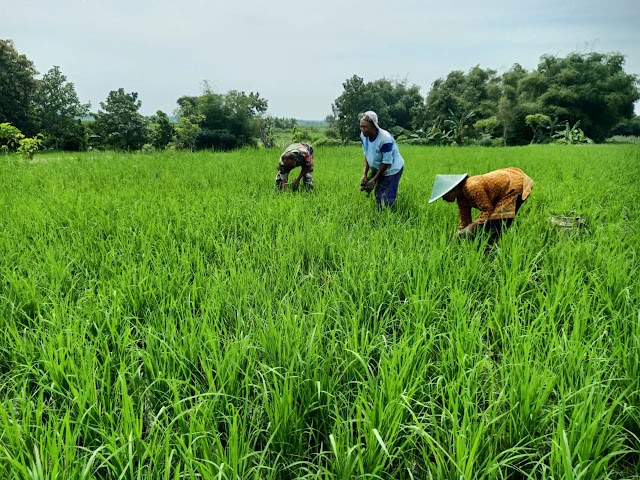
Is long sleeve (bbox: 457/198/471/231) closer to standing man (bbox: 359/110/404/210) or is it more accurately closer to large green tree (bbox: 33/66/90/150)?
standing man (bbox: 359/110/404/210)

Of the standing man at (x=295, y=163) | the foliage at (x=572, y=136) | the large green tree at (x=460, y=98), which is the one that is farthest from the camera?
the large green tree at (x=460, y=98)

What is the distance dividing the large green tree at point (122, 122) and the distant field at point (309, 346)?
18.5 metres

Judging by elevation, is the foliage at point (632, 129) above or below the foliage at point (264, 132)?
above

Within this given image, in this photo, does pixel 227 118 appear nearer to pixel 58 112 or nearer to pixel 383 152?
pixel 58 112

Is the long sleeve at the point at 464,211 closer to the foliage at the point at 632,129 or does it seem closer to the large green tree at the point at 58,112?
the large green tree at the point at 58,112

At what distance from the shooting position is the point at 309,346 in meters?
1.55

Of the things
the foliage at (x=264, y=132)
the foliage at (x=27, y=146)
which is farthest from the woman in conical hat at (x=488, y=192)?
the foliage at (x=264, y=132)

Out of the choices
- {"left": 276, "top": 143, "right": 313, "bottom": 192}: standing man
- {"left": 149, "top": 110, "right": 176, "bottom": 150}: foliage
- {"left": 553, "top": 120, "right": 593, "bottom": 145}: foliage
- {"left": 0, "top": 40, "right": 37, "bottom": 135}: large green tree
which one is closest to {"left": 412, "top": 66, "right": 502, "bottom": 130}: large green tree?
{"left": 553, "top": 120, "right": 593, "bottom": 145}: foliage

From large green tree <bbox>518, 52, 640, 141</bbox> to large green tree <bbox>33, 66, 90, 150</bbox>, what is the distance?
101ft

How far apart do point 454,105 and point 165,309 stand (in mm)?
28030

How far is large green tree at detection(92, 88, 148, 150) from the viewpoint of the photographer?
790 inches

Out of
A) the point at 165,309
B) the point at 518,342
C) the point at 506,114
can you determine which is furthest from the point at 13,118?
the point at 506,114

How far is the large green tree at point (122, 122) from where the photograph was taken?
65.9 ft

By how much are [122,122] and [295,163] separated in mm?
19369
